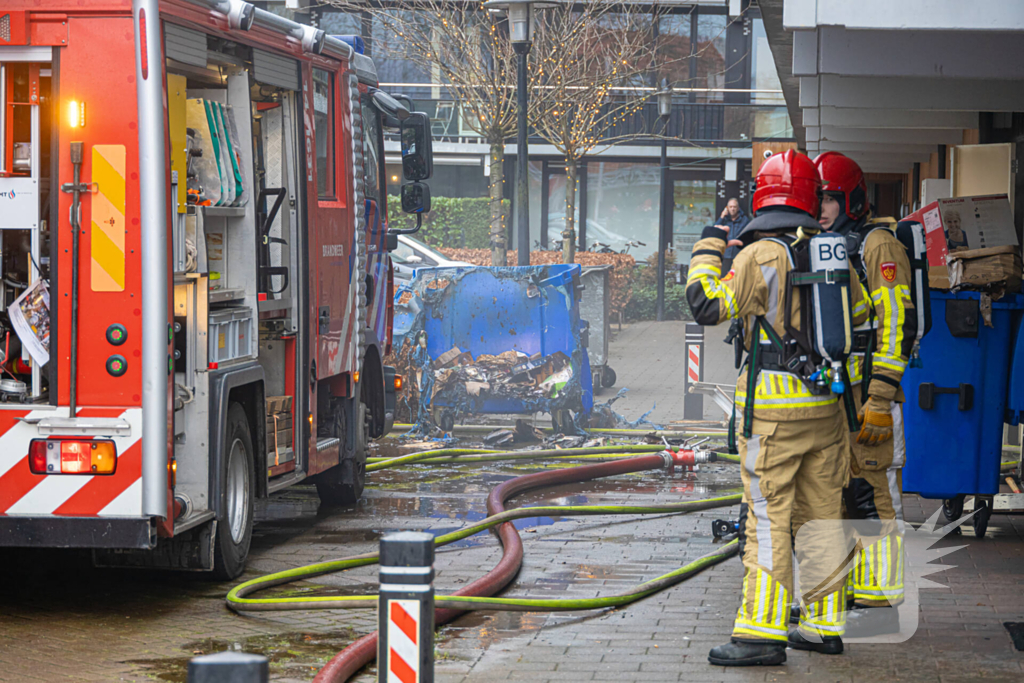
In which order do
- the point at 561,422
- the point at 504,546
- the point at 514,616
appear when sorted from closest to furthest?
the point at 514,616, the point at 504,546, the point at 561,422

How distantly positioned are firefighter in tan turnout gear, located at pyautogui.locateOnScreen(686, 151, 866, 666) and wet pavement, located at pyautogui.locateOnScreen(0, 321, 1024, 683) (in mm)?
330

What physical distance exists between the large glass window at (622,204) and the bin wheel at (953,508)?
66.9 ft

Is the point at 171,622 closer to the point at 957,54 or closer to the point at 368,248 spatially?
the point at 368,248

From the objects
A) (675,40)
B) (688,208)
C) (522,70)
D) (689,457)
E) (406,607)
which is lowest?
(689,457)

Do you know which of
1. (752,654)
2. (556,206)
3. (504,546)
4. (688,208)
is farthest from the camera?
(556,206)

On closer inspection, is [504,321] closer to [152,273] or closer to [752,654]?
[152,273]

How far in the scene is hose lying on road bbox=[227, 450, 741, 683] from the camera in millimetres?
5137

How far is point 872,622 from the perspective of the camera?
564 cm

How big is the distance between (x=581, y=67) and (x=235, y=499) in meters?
15.3

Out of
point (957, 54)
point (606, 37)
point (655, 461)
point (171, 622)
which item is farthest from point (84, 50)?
point (606, 37)

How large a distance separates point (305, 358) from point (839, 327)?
11.8 feet

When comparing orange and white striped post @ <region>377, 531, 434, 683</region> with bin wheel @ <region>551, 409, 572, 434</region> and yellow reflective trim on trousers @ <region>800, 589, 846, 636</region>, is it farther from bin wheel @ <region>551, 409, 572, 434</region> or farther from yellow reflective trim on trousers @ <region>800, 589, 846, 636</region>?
bin wheel @ <region>551, 409, 572, 434</region>

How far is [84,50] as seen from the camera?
18.5 ft

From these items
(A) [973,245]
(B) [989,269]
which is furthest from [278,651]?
(A) [973,245]
